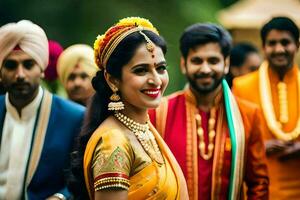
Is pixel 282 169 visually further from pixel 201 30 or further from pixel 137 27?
pixel 137 27

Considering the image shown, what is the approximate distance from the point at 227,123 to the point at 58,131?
1.15 m

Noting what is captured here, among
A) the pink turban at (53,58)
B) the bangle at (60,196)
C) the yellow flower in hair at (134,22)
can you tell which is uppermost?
the pink turban at (53,58)

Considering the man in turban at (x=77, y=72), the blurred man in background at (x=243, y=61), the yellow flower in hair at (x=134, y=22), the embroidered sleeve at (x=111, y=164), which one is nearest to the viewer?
the embroidered sleeve at (x=111, y=164)

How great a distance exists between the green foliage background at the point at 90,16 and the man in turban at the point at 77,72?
4605 millimetres

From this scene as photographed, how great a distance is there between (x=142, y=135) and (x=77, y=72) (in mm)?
3297

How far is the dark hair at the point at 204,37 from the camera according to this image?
6270mm

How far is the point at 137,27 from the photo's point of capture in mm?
4926

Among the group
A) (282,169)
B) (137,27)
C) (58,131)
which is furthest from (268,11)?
(137,27)

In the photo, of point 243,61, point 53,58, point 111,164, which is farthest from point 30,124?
point 243,61

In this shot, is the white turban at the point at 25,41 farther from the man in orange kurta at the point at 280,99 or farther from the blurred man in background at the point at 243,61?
the blurred man in background at the point at 243,61

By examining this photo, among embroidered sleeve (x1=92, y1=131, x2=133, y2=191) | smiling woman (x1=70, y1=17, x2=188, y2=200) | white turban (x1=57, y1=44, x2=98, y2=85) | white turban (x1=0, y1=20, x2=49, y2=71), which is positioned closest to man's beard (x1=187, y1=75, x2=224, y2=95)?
white turban (x1=0, y1=20, x2=49, y2=71)

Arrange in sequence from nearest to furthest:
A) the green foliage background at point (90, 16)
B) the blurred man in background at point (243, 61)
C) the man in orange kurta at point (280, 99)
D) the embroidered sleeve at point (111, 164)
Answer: the embroidered sleeve at point (111, 164) < the man in orange kurta at point (280, 99) < the blurred man in background at point (243, 61) < the green foliage background at point (90, 16)

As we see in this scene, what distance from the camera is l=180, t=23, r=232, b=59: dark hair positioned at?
6270mm

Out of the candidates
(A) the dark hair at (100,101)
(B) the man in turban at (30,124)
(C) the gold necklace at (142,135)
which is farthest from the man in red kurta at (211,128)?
(A) the dark hair at (100,101)
